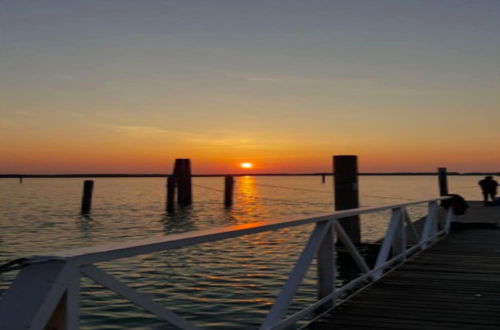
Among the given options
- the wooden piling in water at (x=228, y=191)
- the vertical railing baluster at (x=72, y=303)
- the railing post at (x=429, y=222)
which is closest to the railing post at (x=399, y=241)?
the railing post at (x=429, y=222)

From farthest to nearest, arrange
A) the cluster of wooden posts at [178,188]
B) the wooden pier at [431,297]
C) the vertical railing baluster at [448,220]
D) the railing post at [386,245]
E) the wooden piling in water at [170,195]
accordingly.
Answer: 1. the wooden piling in water at [170,195]
2. the cluster of wooden posts at [178,188]
3. the vertical railing baluster at [448,220]
4. the railing post at [386,245]
5. the wooden pier at [431,297]

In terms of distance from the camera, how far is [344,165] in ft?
39.9

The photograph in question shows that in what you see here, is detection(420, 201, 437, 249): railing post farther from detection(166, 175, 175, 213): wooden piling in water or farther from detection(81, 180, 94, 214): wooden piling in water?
detection(81, 180, 94, 214): wooden piling in water

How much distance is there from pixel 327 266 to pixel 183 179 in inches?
1219

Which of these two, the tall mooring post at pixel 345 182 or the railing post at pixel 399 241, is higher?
the tall mooring post at pixel 345 182

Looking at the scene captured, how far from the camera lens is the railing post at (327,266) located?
18.0 ft

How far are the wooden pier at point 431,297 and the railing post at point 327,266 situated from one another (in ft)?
0.79

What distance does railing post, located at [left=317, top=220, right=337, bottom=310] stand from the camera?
549 cm

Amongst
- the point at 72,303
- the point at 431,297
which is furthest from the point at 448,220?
the point at 72,303

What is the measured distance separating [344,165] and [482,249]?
3.32 m

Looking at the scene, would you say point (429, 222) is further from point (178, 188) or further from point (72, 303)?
point (178, 188)

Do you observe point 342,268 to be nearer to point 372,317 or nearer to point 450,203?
point 450,203

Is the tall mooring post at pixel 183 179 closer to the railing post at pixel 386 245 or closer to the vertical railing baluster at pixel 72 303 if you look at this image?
the railing post at pixel 386 245

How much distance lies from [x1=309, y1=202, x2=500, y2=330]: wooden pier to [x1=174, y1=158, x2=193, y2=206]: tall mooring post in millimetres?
25495
